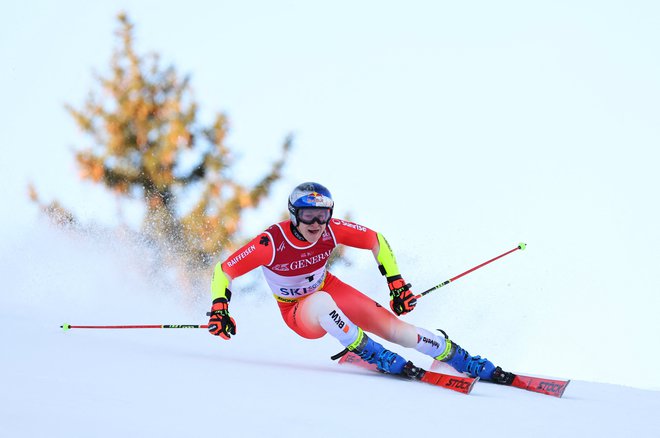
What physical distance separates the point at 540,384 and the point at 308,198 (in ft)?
5.68

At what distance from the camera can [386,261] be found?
15.3 ft

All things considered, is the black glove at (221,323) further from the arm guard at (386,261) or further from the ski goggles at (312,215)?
the arm guard at (386,261)

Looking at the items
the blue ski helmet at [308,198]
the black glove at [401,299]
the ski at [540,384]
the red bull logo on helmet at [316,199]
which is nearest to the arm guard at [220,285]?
the blue ski helmet at [308,198]

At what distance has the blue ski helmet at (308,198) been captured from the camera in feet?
13.8

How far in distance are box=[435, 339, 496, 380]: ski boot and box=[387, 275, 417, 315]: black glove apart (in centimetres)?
36

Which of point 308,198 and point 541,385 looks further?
point 308,198

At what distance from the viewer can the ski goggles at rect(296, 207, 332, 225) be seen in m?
4.25

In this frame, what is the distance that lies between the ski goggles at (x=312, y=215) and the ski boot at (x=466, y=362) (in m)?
1.07

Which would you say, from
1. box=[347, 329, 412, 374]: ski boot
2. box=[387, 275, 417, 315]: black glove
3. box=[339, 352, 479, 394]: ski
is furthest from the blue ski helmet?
box=[339, 352, 479, 394]: ski

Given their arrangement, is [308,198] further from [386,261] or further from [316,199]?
[386,261]

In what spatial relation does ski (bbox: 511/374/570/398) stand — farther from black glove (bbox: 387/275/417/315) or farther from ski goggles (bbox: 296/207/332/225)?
ski goggles (bbox: 296/207/332/225)

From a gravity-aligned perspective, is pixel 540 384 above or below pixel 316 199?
below

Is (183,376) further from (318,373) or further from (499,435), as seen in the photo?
(499,435)

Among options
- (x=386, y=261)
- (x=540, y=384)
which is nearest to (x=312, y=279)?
(x=386, y=261)
